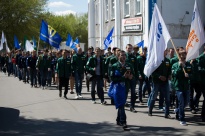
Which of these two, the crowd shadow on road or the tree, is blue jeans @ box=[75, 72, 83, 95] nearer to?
the crowd shadow on road

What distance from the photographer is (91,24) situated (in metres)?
37.0

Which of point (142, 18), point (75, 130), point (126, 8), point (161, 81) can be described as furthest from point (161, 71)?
point (126, 8)

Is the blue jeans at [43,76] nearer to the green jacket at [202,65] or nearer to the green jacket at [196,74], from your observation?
the green jacket at [196,74]

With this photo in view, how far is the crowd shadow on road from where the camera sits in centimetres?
799

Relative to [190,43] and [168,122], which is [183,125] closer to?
[168,122]

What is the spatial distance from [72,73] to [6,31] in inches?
1420

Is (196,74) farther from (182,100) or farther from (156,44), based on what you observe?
(156,44)

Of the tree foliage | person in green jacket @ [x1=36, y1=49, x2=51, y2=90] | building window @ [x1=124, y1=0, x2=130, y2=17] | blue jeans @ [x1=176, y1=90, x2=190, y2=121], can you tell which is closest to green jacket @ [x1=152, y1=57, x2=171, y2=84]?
blue jeans @ [x1=176, y1=90, x2=190, y2=121]

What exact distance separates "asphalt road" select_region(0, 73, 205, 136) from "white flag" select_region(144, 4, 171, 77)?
1.47 m

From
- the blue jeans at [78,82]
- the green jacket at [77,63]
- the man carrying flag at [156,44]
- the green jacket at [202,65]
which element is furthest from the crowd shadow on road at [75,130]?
the green jacket at [77,63]

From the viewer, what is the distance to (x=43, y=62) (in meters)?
18.1

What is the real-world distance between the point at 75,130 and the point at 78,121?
1.07 m

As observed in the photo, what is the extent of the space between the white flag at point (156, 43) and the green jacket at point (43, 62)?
9600 millimetres

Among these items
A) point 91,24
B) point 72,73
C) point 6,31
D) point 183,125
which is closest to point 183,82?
point 183,125
